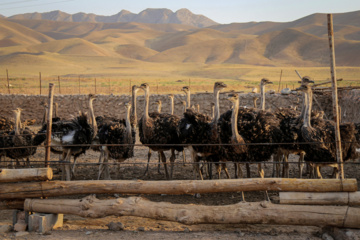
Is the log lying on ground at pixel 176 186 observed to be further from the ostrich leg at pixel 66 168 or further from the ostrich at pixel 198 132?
the ostrich leg at pixel 66 168

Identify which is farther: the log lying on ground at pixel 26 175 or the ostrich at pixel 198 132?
the ostrich at pixel 198 132

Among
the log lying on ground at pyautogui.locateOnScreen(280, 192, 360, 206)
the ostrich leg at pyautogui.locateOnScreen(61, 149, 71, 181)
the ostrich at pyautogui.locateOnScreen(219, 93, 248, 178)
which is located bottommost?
the ostrich leg at pyautogui.locateOnScreen(61, 149, 71, 181)

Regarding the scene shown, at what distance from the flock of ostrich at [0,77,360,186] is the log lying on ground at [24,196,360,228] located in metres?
0.80

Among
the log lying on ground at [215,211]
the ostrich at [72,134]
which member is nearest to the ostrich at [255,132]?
the log lying on ground at [215,211]

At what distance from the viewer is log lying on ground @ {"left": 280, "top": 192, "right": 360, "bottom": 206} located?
5523mm

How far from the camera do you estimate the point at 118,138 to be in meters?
8.79

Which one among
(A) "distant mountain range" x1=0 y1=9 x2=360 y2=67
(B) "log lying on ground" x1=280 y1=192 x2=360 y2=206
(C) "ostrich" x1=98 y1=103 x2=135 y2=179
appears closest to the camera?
(B) "log lying on ground" x1=280 y1=192 x2=360 y2=206

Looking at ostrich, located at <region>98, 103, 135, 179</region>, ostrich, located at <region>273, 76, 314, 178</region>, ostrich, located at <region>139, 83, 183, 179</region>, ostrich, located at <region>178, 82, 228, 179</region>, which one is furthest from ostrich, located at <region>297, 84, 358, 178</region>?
ostrich, located at <region>98, 103, 135, 179</region>

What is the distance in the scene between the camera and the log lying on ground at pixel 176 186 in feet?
18.4

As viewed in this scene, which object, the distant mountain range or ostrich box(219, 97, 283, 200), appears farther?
the distant mountain range

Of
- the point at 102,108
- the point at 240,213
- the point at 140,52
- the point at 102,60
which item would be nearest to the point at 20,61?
the point at 102,60

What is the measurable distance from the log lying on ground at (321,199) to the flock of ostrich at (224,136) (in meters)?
0.98

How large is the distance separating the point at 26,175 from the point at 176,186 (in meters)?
2.10

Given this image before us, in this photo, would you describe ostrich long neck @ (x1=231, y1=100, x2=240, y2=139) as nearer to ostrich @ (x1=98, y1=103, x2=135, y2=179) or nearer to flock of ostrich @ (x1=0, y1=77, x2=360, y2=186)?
flock of ostrich @ (x1=0, y1=77, x2=360, y2=186)
